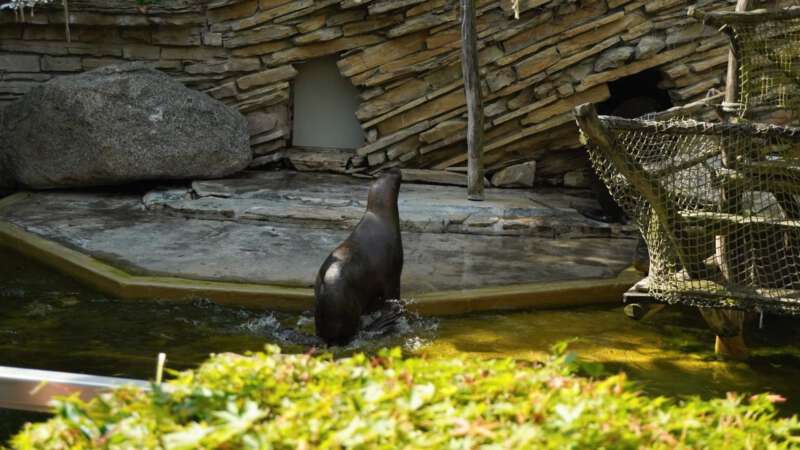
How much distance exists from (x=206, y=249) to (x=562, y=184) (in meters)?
4.34

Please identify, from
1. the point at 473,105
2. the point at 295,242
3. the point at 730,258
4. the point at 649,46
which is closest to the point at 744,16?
the point at 730,258

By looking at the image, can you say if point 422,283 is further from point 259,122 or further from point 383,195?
point 259,122

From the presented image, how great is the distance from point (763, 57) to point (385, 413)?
15.2ft

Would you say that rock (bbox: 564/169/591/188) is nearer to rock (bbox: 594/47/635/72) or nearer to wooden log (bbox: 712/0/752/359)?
rock (bbox: 594/47/635/72)

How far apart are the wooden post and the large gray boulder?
96.8 inches

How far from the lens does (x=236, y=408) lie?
237 centimetres

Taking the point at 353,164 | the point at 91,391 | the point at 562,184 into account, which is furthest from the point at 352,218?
the point at 91,391

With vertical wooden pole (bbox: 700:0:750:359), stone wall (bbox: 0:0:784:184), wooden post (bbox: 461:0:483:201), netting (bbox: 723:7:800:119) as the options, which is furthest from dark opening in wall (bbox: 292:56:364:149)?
netting (bbox: 723:7:800:119)

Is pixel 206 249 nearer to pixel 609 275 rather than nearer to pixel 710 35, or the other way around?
pixel 609 275

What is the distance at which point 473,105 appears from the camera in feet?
33.0

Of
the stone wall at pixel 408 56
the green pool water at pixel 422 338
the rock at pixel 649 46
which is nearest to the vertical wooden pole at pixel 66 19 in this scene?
the stone wall at pixel 408 56

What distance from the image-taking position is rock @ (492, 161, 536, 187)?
11.2 meters

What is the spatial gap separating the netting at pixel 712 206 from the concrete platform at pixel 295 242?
1514mm

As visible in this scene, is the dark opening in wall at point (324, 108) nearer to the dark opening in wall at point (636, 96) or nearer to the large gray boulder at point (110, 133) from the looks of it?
the large gray boulder at point (110, 133)
